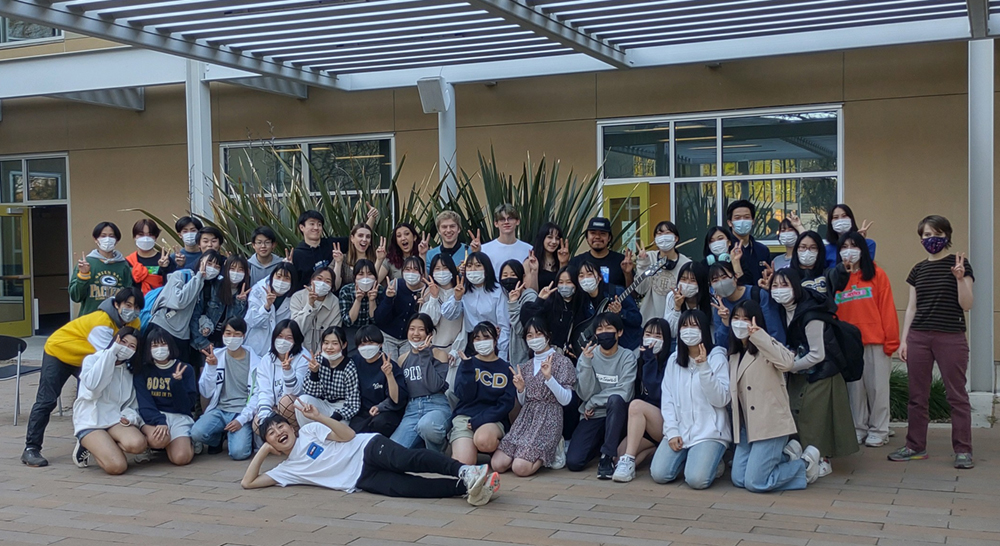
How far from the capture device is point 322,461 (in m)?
6.18

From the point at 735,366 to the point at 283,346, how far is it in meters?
3.15

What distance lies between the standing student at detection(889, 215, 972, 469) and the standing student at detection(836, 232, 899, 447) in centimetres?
25

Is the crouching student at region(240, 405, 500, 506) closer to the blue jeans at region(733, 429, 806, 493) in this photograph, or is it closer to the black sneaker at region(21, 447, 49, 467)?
the blue jeans at region(733, 429, 806, 493)

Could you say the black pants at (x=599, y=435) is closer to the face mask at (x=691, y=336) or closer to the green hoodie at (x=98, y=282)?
the face mask at (x=691, y=336)

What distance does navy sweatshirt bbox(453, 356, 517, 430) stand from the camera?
679 centimetres

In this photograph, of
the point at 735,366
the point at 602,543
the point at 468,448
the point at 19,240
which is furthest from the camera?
the point at 19,240

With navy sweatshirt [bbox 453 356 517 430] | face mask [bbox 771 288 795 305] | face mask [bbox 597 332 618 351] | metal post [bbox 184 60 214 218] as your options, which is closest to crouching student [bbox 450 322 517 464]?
navy sweatshirt [bbox 453 356 517 430]

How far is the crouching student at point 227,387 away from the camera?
7188 mm

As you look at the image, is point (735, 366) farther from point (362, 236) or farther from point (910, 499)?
point (362, 236)

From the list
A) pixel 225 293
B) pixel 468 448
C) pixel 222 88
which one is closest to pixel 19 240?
pixel 222 88

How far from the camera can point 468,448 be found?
6676 millimetres

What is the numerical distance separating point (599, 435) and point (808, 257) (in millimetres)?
1886

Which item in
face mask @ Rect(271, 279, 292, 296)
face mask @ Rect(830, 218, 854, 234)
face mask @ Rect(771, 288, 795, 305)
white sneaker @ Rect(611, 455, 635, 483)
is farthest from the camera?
face mask @ Rect(271, 279, 292, 296)

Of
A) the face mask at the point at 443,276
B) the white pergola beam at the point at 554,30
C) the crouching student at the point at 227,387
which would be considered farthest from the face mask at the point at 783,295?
the crouching student at the point at 227,387
